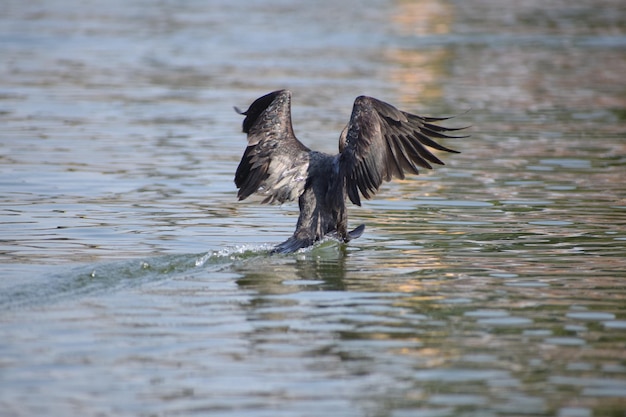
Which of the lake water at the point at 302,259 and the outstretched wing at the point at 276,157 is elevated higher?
the outstretched wing at the point at 276,157

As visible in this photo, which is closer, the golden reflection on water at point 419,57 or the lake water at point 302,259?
the lake water at point 302,259

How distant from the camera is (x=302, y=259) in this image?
10.2m

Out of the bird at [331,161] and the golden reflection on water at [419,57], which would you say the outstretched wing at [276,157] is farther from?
the golden reflection on water at [419,57]

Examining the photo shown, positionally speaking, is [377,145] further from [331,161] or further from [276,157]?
[276,157]

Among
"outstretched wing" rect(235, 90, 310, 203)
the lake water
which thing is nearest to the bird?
"outstretched wing" rect(235, 90, 310, 203)

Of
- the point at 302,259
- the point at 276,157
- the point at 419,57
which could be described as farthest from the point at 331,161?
the point at 419,57

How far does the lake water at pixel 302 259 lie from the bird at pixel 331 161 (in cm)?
37

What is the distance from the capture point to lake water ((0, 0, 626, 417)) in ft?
21.4

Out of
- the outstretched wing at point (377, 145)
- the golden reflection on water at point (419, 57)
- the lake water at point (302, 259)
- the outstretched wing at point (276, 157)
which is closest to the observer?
the lake water at point (302, 259)

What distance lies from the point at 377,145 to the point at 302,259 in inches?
47.7

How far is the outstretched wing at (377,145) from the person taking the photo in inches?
403

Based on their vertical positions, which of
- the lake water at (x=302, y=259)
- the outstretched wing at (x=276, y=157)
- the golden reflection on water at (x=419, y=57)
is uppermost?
the golden reflection on water at (x=419, y=57)

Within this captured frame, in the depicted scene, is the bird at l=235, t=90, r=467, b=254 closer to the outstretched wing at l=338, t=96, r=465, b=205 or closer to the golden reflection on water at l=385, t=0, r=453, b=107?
the outstretched wing at l=338, t=96, r=465, b=205

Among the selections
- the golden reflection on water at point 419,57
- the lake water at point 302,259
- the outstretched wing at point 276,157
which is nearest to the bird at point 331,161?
the outstretched wing at point 276,157
